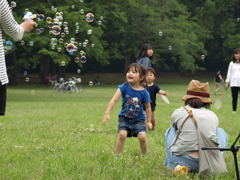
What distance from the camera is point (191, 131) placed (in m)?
5.56

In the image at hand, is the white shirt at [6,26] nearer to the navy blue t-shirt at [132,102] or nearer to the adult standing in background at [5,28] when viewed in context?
the adult standing in background at [5,28]

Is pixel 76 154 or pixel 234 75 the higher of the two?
pixel 234 75

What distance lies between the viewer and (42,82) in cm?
4500

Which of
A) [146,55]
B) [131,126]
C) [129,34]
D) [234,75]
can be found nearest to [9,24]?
[131,126]

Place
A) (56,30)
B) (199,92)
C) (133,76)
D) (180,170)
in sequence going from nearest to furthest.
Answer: (180,170) < (199,92) < (133,76) < (56,30)

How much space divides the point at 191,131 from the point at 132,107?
1238 millimetres

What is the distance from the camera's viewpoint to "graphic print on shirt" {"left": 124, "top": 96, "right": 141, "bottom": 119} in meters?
6.57

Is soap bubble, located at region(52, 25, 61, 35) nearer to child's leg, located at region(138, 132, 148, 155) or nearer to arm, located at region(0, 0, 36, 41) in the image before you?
child's leg, located at region(138, 132, 148, 155)

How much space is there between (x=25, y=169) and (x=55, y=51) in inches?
1271

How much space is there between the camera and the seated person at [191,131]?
18.1 feet

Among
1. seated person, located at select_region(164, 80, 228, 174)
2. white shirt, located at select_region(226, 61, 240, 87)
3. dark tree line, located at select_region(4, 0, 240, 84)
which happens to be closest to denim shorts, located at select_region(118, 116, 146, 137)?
seated person, located at select_region(164, 80, 228, 174)

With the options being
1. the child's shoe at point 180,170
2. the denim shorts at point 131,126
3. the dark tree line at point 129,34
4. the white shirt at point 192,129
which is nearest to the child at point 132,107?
the denim shorts at point 131,126

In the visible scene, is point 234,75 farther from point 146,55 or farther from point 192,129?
point 192,129

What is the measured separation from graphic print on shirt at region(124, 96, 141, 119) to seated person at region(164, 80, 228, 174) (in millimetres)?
792
